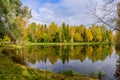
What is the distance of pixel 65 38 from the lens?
10619 cm

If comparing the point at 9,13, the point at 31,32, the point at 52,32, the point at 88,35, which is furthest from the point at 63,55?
the point at 88,35

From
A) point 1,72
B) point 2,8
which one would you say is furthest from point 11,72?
point 2,8

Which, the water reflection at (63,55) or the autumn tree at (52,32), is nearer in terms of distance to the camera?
the water reflection at (63,55)

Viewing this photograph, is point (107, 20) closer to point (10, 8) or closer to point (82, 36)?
point (10, 8)

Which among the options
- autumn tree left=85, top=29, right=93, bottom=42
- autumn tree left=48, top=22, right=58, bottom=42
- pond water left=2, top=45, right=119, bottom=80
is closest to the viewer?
pond water left=2, top=45, right=119, bottom=80

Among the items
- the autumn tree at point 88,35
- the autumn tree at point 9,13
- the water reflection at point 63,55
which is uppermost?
the autumn tree at point 9,13

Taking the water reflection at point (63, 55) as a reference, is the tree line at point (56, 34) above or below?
above

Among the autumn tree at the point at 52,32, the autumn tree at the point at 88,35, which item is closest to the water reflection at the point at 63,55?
the autumn tree at the point at 52,32

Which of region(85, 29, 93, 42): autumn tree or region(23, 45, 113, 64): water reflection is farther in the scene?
region(85, 29, 93, 42): autumn tree

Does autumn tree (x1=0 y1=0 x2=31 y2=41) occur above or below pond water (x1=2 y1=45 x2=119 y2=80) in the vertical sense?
above

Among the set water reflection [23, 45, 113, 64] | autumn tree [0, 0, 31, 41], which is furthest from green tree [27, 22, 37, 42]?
autumn tree [0, 0, 31, 41]

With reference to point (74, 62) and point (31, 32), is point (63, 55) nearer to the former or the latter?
point (74, 62)

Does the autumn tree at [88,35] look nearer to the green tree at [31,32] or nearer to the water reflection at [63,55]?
the green tree at [31,32]

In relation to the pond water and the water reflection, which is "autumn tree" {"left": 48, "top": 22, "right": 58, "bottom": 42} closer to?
the water reflection
